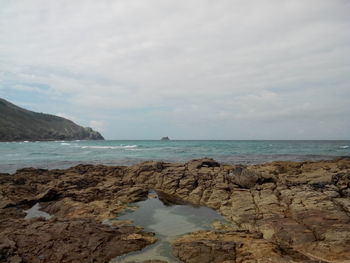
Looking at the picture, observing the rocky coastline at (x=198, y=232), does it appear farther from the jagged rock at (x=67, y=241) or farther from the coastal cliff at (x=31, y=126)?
the coastal cliff at (x=31, y=126)

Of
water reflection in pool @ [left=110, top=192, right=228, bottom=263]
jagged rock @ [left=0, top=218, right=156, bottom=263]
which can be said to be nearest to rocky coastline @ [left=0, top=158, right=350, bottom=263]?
jagged rock @ [left=0, top=218, right=156, bottom=263]

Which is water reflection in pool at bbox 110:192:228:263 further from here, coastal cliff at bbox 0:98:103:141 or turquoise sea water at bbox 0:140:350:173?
coastal cliff at bbox 0:98:103:141

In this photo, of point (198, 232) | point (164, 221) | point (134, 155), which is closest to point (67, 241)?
point (164, 221)

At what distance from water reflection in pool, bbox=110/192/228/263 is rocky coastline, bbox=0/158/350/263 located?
1.27 feet

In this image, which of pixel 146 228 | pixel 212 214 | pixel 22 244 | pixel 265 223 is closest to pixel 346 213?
pixel 265 223

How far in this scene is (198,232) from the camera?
10.9 meters

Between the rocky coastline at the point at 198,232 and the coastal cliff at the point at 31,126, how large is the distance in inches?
5110

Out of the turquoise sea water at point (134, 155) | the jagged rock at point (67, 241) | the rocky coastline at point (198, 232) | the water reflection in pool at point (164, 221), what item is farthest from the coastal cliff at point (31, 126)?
the jagged rock at point (67, 241)

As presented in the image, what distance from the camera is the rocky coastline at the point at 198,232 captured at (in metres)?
8.84

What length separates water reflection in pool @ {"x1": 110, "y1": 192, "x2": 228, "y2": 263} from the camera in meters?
9.18

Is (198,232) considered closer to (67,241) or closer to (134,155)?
(67,241)

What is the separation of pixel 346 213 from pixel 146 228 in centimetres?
842

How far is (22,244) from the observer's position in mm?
9258

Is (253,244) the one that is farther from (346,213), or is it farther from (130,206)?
(130,206)
